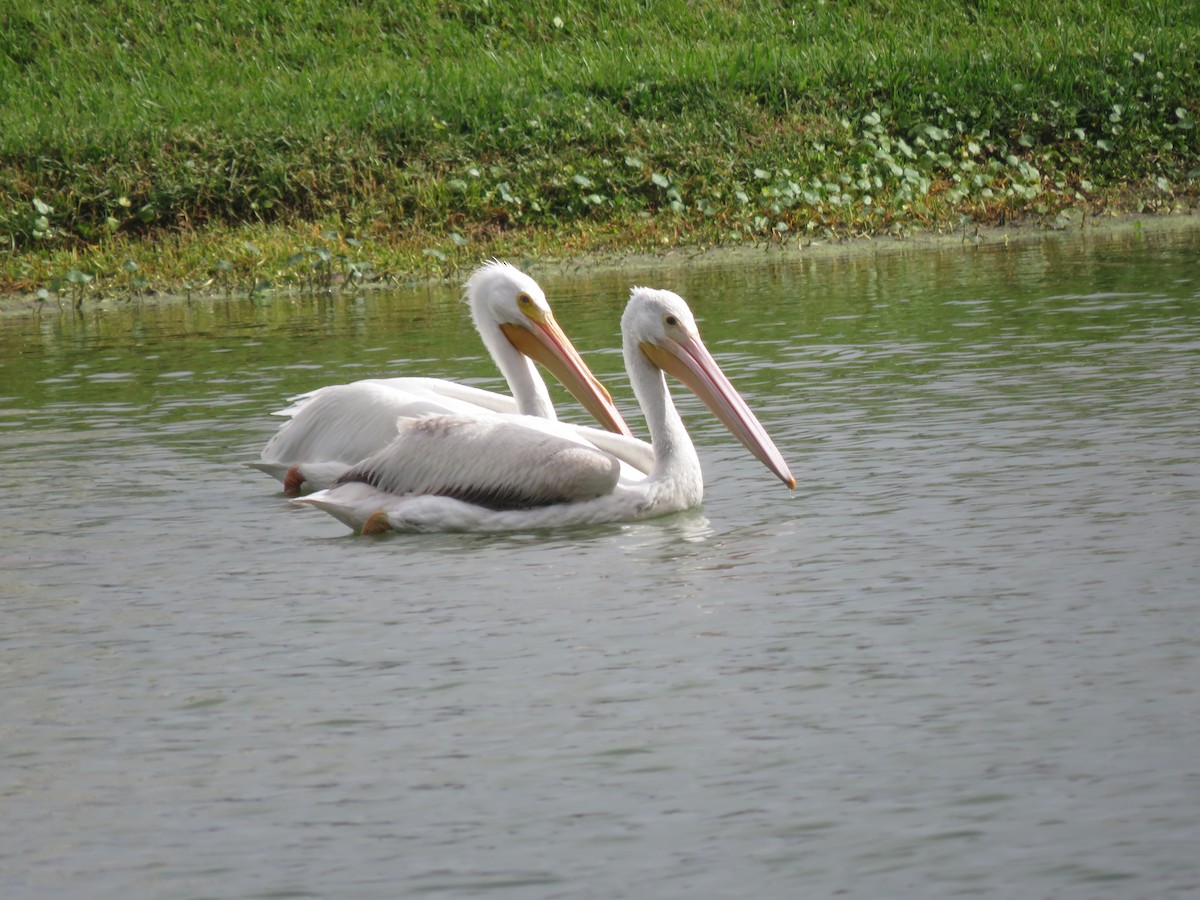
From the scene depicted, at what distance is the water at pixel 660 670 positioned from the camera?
323 centimetres

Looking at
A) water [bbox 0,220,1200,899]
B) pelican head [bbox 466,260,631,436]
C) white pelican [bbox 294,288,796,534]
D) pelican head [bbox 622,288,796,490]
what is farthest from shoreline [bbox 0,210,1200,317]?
white pelican [bbox 294,288,796,534]

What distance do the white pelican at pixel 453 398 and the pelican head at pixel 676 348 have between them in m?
0.58

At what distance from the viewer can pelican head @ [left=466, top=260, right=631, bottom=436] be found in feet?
23.4

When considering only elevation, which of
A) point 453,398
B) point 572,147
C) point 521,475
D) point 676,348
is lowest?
point 521,475

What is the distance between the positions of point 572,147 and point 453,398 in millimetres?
9867

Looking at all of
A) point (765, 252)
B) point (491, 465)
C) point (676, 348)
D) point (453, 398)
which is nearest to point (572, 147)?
point (765, 252)

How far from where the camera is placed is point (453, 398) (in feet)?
22.9

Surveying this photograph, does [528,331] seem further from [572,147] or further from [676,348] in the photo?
[572,147]

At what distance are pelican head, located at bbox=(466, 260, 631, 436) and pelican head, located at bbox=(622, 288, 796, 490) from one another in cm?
63

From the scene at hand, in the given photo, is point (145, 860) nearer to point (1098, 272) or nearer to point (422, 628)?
point (422, 628)

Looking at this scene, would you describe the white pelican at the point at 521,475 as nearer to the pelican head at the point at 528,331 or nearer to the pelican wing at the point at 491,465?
the pelican wing at the point at 491,465

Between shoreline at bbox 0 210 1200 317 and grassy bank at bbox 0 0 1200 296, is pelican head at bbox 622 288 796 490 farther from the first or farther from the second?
grassy bank at bbox 0 0 1200 296

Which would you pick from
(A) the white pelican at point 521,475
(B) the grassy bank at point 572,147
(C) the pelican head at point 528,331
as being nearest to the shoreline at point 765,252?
(B) the grassy bank at point 572,147

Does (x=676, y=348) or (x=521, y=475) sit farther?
(x=676, y=348)
